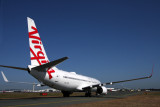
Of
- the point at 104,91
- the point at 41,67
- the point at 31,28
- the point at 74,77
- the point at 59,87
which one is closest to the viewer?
the point at 41,67

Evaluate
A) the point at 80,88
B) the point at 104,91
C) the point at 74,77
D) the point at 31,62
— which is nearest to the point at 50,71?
the point at 31,62

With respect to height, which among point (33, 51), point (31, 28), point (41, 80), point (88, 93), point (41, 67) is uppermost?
Result: point (31, 28)

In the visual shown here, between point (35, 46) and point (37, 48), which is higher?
point (35, 46)

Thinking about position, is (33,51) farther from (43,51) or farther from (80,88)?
(80,88)

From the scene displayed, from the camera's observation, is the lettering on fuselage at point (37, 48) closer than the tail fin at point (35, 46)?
No

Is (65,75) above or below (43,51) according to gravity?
below

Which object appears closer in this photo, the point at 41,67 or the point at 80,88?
the point at 41,67

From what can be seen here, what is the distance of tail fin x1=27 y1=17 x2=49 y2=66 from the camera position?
63.7 ft

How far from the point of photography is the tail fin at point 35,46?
63.7 feet

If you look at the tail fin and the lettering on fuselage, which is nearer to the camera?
the tail fin

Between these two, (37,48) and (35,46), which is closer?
(35,46)

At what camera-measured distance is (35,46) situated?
1967 cm

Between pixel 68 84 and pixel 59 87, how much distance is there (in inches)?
82.7

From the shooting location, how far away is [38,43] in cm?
2003
